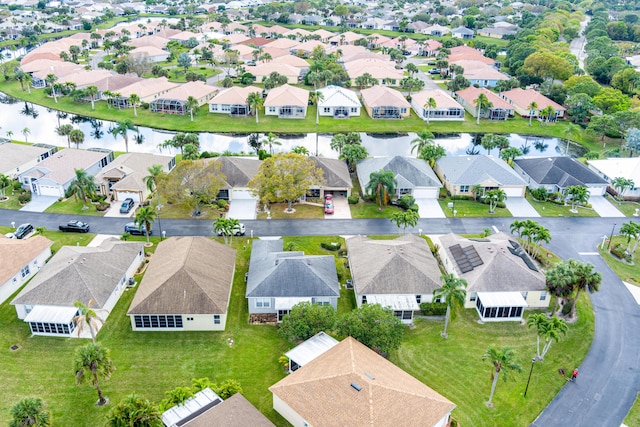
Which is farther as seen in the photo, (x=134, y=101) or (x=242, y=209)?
(x=134, y=101)

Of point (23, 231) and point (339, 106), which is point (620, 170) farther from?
point (23, 231)

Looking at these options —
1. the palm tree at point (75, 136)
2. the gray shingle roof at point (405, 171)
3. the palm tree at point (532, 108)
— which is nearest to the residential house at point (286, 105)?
the gray shingle roof at point (405, 171)

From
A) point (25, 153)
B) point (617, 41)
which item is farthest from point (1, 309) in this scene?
point (617, 41)

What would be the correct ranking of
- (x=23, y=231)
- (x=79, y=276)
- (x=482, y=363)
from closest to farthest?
(x=482, y=363) < (x=79, y=276) < (x=23, y=231)

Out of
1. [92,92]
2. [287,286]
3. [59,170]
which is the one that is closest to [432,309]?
[287,286]

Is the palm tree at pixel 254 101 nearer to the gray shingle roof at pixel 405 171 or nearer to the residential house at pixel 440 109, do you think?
the gray shingle roof at pixel 405 171

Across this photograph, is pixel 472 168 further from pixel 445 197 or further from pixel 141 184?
pixel 141 184
